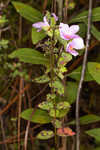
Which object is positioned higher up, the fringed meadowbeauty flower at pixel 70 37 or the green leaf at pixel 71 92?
the fringed meadowbeauty flower at pixel 70 37

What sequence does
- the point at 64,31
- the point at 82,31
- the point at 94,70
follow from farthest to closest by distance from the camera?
the point at 82,31 < the point at 94,70 < the point at 64,31

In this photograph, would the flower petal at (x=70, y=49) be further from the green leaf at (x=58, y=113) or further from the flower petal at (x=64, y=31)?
the green leaf at (x=58, y=113)

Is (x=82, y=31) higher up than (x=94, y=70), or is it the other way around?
(x=82, y=31)

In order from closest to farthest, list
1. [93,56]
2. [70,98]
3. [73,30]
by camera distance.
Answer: [73,30] → [70,98] → [93,56]

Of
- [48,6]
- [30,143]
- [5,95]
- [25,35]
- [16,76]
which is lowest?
[30,143]

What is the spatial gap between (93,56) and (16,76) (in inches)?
17.7

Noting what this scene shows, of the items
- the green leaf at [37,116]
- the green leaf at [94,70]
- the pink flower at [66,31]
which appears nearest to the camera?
the pink flower at [66,31]

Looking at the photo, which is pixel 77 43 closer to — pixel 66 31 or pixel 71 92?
pixel 66 31

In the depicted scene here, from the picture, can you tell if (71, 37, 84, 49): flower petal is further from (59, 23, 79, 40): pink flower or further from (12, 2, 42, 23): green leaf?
(12, 2, 42, 23): green leaf

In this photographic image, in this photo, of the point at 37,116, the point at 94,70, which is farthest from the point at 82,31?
the point at 37,116

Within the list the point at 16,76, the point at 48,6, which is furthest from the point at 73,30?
the point at 16,76

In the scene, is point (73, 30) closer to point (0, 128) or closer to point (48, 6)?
point (48, 6)

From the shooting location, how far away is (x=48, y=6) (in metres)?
1.07

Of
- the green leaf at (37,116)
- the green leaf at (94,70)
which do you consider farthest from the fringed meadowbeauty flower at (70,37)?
the green leaf at (37,116)
